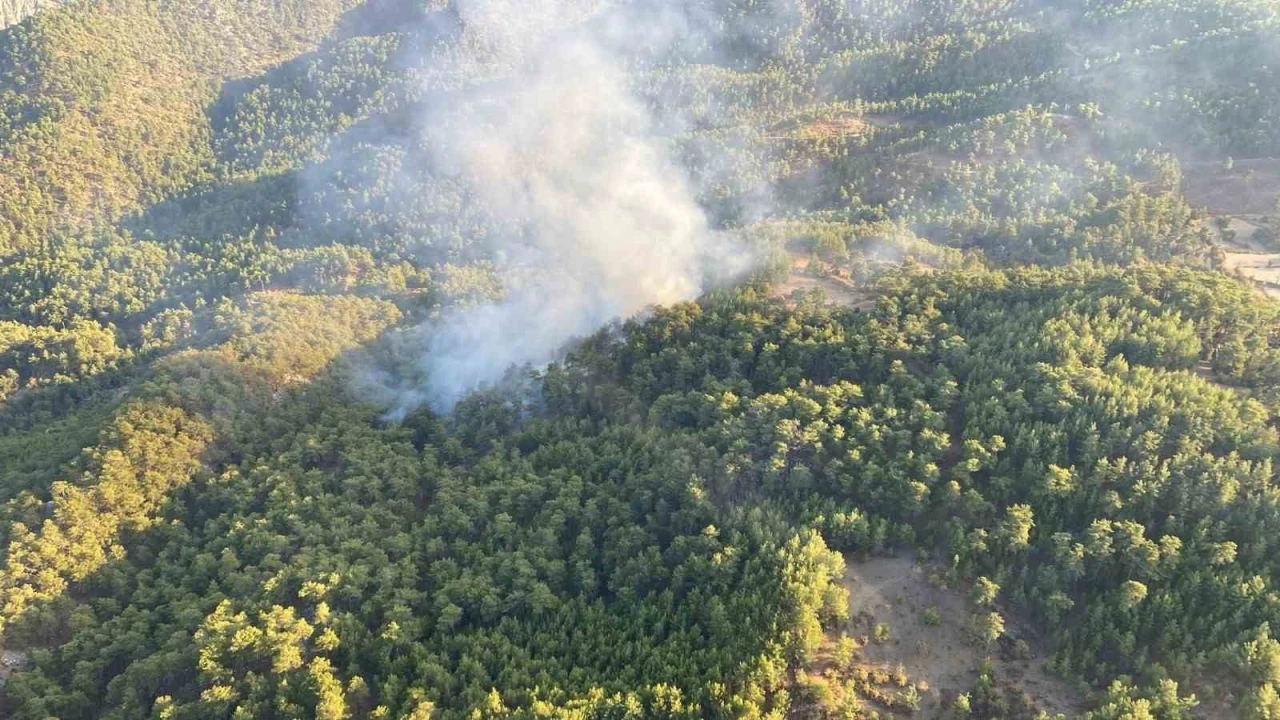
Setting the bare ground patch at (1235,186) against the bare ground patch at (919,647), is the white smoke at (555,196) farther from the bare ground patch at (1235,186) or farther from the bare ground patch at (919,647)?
the bare ground patch at (1235,186)

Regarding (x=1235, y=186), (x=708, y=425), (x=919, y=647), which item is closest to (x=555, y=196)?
(x=708, y=425)

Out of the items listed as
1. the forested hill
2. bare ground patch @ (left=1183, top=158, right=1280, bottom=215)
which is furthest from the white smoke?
bare ground patch @ (left=1183, top=158, right=1280, bottom=215)

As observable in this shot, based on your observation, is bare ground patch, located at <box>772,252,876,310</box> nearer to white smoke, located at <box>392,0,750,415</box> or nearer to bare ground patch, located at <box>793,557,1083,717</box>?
white smoke, located at <box>392,0,750,415</box>

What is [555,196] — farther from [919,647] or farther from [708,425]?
[919,647]

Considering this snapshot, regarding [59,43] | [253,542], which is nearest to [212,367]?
[253,542]

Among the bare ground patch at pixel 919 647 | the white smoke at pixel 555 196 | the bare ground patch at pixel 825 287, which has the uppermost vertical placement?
the white smoke at pixel 555 196

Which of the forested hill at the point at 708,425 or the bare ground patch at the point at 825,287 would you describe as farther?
the bare ground patch at the point at 825,287

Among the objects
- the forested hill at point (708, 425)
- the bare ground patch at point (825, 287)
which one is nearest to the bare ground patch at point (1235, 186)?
the forested hill at point (708, 425)
